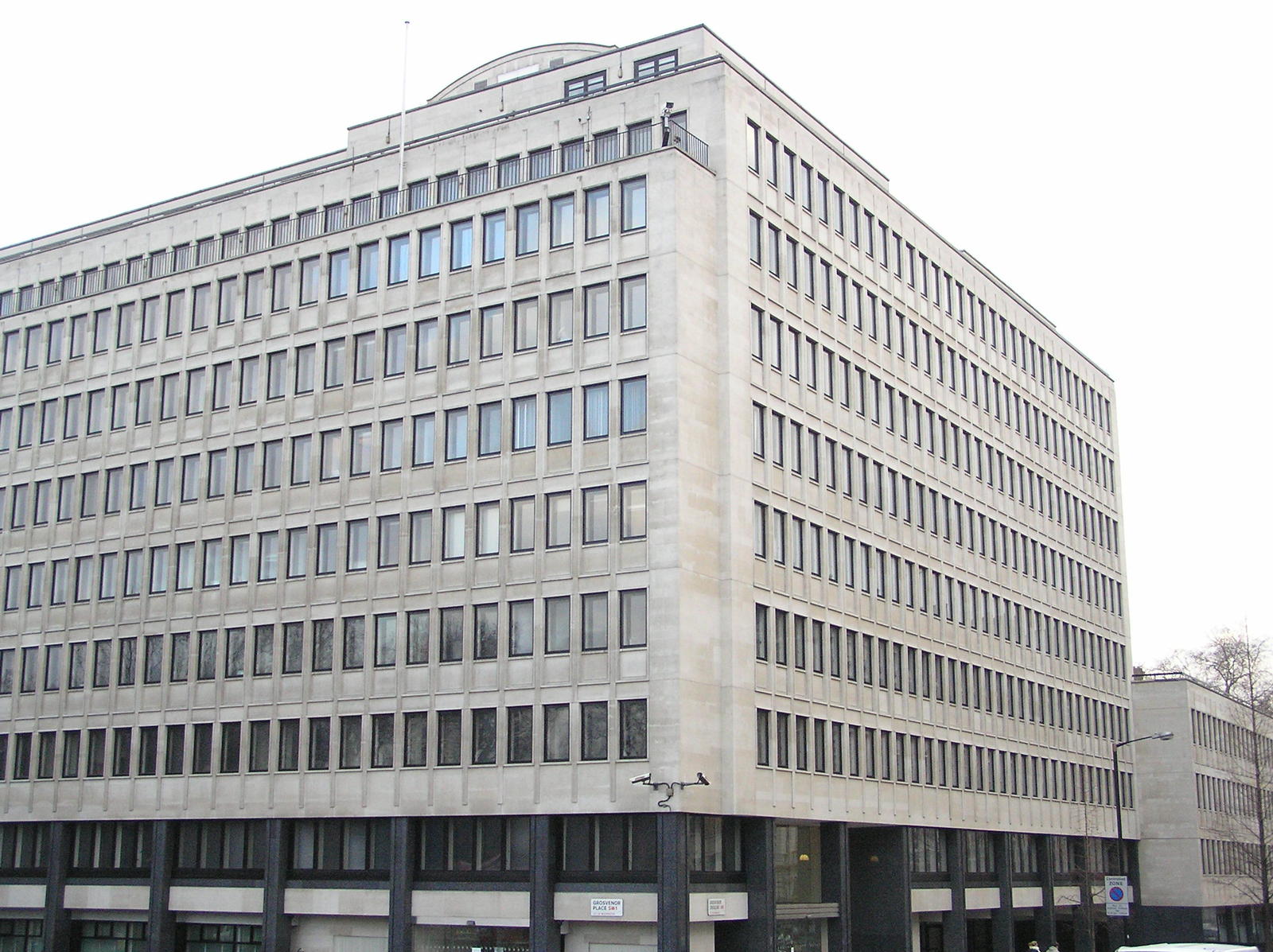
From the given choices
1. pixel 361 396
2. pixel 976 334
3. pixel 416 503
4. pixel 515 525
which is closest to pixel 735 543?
pixel 515 525

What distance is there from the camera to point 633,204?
57.0 meters

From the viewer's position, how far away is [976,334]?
81625mm

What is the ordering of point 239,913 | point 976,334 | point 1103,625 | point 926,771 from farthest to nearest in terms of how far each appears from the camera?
point 1103,625 → point 976,334 → point 926,771 → point 239,913

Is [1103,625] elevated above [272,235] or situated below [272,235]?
below

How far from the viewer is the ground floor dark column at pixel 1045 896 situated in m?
78.9

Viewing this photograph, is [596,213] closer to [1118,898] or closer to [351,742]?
[351,742]

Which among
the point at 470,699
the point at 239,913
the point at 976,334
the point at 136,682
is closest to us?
the point at 470,699

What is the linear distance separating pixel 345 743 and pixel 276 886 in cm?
578

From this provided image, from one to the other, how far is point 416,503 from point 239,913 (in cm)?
1657

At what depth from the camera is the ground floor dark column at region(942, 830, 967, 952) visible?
69.4 m

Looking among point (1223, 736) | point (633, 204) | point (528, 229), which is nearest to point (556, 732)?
point (528, 229)

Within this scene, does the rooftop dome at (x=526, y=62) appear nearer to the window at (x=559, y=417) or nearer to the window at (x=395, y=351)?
the window at (x=395, y=351)

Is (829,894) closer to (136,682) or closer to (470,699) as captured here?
(470,699)

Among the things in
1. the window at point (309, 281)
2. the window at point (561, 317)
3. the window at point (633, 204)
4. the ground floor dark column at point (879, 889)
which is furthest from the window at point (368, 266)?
the ground floor dark column at point (879, 889)
